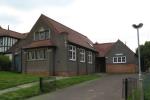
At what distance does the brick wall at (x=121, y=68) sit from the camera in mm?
41159

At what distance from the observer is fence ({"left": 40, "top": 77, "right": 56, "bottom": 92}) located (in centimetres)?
1809

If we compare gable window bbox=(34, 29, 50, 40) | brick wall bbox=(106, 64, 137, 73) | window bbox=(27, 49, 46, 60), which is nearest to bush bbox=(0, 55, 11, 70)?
window bbox=(27, 49, 46, 60)

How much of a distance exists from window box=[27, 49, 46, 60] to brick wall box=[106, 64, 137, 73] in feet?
48.5

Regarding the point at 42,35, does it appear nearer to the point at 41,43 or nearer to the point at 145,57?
the point at 41,43

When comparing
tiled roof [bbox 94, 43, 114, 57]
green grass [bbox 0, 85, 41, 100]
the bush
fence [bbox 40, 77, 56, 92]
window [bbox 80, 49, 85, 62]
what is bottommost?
green grass [bbox 0, 85, 41, 100]

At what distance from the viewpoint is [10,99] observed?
1478 centimetres

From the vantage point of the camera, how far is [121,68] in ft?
137

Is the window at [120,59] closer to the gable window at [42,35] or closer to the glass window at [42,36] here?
the gable window at [42,35]

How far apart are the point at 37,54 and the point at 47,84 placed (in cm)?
A: 1384

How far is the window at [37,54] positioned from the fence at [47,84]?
12036mm

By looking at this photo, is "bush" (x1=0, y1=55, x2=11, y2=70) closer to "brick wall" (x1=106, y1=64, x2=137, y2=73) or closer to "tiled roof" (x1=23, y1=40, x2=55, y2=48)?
"tiled roof" (x1=23, y1=40, x2=55, y2=48)

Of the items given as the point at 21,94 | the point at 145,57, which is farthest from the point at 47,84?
the point at 145,57

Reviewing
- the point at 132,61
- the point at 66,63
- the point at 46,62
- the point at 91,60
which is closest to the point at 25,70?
the point at 46,62

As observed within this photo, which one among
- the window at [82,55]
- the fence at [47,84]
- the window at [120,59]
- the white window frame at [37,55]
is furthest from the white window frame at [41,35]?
the window at [120,59]
